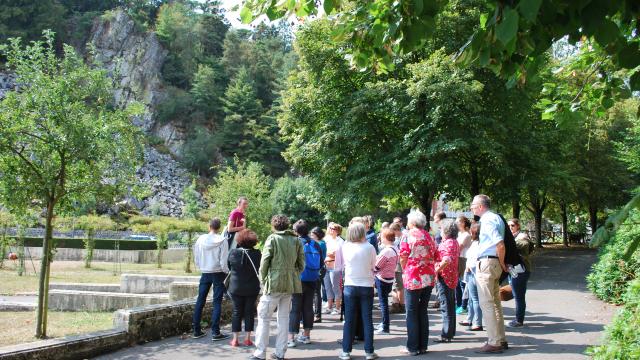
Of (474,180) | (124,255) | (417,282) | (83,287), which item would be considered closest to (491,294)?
(417,282)

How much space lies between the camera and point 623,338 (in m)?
5.17

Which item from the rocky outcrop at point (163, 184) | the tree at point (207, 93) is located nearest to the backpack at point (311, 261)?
the rocky outcrop at point (163, 184)

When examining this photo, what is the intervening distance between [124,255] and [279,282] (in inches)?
1010

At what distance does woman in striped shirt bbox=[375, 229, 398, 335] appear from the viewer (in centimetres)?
815

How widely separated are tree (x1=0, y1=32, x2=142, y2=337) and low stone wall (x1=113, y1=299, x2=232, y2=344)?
2.08 m

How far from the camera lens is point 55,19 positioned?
2832 inches

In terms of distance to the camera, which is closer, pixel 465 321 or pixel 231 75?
pixel 465 321

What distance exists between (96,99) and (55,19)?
73.5 m

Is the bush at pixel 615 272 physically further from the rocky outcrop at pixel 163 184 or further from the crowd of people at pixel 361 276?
the rocky outcrop at pixel 163 184

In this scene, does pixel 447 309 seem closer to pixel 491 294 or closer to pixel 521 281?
pixel 491 294

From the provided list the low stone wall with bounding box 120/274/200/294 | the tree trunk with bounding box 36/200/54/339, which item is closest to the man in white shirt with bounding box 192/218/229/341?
the tree trunk with bounding box 36/200/54/339

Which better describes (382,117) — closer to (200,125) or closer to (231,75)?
(200,125)

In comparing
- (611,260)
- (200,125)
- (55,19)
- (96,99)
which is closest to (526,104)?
(611,260)

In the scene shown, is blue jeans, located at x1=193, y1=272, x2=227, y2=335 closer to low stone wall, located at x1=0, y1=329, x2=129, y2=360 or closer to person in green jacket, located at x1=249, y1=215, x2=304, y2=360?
low stone wall, located at x1=0, y1=329, x2=129, y2=360
